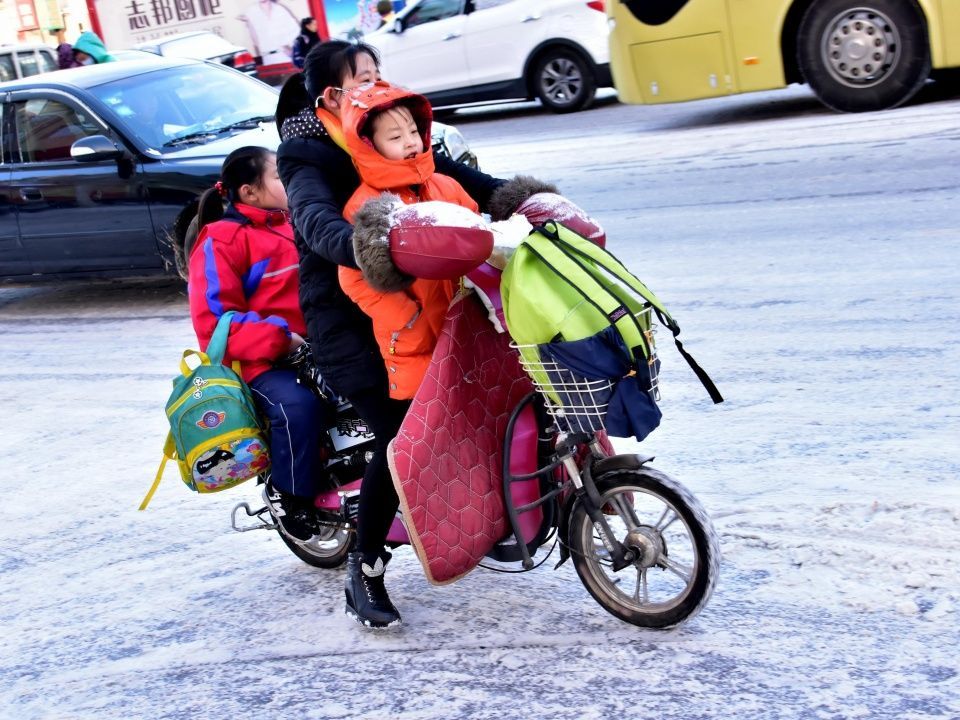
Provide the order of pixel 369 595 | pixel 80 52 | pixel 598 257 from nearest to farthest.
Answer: pixel 598 257 → pixel 369 595 → pixel 80 52

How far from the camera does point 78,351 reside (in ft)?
26.7

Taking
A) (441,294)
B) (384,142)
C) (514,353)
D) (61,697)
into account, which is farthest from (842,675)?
(61,697)

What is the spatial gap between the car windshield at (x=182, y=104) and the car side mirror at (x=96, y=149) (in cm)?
22

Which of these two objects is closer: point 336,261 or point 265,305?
point 336,261

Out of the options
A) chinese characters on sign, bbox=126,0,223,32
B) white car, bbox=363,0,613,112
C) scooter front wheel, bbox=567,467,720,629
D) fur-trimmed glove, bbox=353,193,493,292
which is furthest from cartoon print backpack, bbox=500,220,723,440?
chinese characters on sign, bbox=126,0,223,32

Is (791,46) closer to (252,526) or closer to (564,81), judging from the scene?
(564,81)

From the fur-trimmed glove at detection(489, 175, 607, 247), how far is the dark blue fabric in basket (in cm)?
38

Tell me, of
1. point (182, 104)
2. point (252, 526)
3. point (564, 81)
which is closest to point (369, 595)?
point (252, 526)

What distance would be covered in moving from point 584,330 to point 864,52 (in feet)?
29.6

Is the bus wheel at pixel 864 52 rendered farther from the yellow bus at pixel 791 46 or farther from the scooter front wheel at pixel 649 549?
the scooter front wheel at pixel 649 549

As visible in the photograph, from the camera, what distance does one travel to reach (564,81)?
50.7 ft

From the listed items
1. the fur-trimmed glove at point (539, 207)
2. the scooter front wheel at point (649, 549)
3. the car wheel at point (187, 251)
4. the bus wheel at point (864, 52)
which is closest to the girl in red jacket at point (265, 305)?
the car wheel at point (187, 251)

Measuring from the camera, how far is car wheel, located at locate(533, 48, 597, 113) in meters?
15.3

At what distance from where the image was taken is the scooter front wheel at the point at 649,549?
336cm
